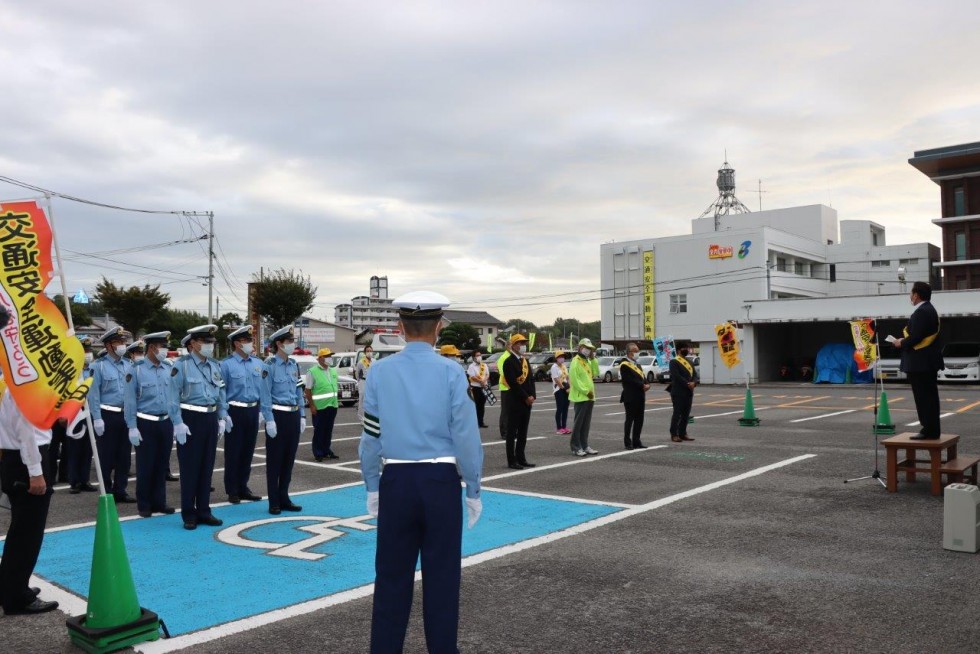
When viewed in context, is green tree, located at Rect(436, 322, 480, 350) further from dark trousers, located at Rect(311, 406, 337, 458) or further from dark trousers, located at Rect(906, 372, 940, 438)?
dark trousers, located at Rect(906, 372, 940, 438)

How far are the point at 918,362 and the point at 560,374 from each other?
824 centimetres

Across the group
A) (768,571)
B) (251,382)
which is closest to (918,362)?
(768,571)

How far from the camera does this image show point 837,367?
38.8 meters

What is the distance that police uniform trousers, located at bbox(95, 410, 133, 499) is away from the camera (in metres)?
9.79

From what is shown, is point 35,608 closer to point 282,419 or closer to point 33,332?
point 33,332

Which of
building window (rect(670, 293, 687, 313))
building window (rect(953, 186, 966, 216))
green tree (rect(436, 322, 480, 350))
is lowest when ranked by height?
green tree (rect(436, 322, 480, 350))

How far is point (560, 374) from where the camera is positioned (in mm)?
16016

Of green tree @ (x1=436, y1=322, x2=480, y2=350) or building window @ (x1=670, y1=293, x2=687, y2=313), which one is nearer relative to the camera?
building window @ (x1=670, y1=293, x2=687, y2=313)

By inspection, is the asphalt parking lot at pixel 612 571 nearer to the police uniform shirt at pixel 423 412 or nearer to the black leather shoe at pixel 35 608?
the black leather shoe at pixel 35 608

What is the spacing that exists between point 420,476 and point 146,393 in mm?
6684

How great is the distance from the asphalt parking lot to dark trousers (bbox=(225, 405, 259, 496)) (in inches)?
15.7

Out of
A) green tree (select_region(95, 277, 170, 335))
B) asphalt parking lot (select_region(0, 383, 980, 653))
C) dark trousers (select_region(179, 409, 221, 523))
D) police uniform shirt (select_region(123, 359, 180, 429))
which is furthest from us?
green tree (select_region(95, 277, 170, 335))

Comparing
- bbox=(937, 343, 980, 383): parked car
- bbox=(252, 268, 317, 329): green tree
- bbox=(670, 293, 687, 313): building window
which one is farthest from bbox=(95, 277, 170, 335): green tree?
bbox=(937, 343, 980, 383): parked car

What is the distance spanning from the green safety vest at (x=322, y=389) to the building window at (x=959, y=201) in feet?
172
